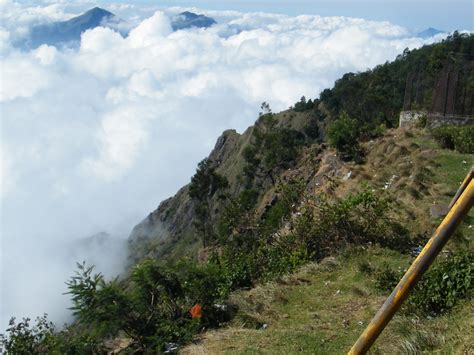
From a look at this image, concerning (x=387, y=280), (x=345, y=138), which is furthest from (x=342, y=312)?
(x=345, y=138)

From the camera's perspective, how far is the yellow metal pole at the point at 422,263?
7.92 feet

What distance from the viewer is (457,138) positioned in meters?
19.0

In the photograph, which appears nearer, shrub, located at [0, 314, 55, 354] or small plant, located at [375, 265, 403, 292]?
small plant, located at [375, 265, 403, 292]

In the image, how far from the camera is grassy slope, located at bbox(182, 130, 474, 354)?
566cm

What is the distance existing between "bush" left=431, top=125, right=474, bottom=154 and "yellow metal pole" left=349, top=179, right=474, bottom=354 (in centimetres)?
1734

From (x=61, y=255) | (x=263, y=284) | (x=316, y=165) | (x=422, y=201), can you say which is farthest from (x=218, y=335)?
(x=61, y=255)

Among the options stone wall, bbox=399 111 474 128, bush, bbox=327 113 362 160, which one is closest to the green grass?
bush, bbox=327 113 362 160

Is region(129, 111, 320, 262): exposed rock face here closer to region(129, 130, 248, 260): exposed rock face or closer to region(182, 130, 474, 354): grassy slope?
region(129, 130, 248, 260): exposed rock face

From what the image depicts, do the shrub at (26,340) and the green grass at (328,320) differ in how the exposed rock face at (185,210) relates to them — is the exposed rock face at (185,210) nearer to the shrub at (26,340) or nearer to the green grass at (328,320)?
the shrub at (26,340)

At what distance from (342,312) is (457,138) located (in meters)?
13.3

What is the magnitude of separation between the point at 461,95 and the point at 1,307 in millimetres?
172743

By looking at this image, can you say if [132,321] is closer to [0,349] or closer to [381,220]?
[0,349]

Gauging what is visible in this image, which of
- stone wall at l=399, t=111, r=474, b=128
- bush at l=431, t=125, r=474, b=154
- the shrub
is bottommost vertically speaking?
the shrub

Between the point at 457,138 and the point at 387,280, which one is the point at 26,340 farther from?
the point at 457,138
